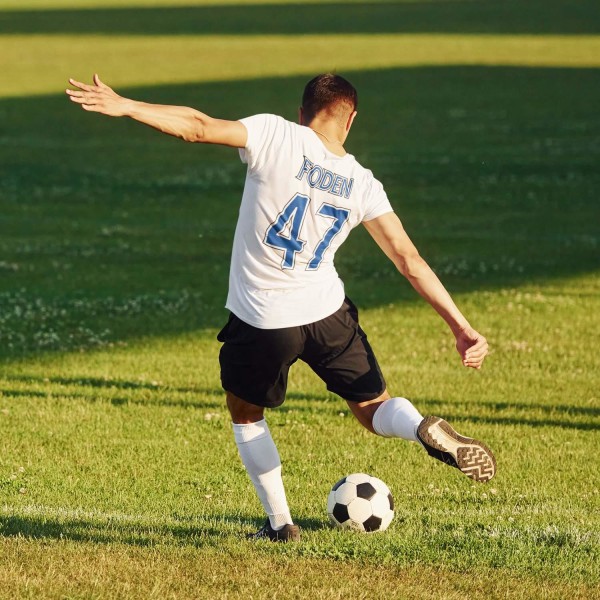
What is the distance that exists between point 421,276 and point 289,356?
792mm

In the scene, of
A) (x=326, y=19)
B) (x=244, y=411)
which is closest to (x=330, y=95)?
(x=244, y=411)

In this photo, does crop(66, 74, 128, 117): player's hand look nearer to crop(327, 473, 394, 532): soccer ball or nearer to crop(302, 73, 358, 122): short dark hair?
crop(302, 73, 358, 122): short dark hair

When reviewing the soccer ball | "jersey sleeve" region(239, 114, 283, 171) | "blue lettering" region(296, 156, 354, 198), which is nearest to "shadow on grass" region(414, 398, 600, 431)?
the soccer ball

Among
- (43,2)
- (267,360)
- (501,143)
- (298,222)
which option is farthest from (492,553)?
(43,2)

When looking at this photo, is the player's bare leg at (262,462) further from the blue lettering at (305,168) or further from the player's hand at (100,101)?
the player's hand at (100,101)

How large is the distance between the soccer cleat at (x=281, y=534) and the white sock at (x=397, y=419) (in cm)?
68

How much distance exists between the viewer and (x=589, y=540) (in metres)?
7.15

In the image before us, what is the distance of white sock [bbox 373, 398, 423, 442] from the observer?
684 centimetres

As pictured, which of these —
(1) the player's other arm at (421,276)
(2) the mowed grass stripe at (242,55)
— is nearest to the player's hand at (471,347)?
(1) the player's other arm at (421,276)

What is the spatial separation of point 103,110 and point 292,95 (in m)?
34.5

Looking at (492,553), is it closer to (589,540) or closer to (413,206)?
(589,540)

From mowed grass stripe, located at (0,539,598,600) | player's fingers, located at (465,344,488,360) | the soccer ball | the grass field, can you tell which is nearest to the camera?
mowed grass stripe, located at (0,539,598,600)

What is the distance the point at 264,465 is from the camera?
705 cm

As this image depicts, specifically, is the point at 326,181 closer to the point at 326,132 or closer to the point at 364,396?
the point at 326,132
